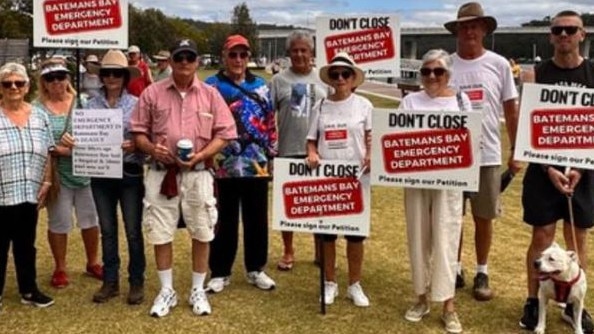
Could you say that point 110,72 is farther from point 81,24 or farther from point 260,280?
point 260,280

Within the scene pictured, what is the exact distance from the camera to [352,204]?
5324 millimetres

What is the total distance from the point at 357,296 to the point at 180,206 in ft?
5.10

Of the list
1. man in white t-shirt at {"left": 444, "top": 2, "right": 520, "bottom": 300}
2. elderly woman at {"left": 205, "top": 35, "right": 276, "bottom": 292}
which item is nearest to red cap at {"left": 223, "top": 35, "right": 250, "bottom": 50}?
elderly woman at {"left": 205, "top": 35, "right": 276, "bottom": 292}

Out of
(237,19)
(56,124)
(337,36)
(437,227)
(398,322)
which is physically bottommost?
(398,322)

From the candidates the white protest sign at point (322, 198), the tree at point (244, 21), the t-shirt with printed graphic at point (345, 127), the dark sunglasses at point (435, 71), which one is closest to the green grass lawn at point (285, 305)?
the white protest sign at point (322, 198)

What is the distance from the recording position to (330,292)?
18.9ft

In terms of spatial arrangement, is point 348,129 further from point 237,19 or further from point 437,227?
point 237,19

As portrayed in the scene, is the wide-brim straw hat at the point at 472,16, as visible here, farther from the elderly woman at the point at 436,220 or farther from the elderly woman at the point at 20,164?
the elderly woman at the point at 20,164

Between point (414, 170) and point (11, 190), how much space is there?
9.36ft

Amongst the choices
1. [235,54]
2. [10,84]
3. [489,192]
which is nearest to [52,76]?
[10,84]

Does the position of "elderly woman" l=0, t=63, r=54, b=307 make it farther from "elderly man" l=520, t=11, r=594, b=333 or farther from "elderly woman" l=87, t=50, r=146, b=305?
"elderly man" l=520, t=11, r=594, b=333

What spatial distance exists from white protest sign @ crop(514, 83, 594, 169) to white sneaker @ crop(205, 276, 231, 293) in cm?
260

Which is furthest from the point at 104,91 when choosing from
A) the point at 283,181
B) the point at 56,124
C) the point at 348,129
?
the point at 348,129

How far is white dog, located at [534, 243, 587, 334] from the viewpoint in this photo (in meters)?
4.76
